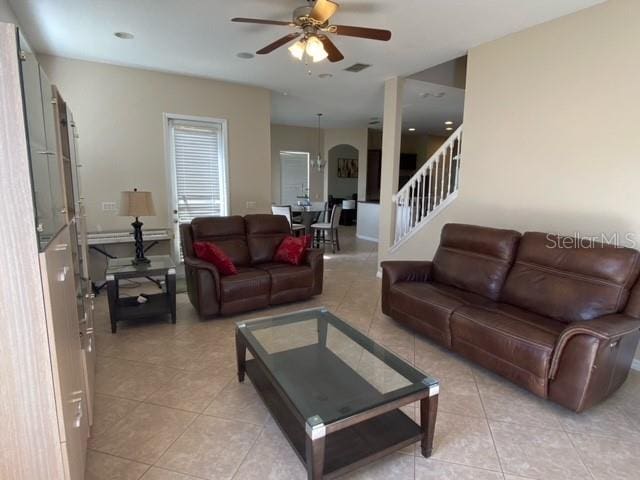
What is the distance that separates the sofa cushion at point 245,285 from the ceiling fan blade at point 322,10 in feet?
7.68

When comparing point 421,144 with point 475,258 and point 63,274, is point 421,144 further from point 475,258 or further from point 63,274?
point 63,274

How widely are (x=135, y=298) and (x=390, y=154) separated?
3670 millimetres

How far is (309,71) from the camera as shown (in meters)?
4.40

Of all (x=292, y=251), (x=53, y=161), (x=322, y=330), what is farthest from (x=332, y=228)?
(x=53, y=161)

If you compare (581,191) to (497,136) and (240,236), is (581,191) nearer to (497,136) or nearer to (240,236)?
(497,136)

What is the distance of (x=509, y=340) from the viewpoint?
229 cm

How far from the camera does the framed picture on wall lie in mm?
10766

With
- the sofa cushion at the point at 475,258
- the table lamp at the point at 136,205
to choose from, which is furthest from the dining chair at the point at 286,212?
the sofa cushion at the point at 475,258

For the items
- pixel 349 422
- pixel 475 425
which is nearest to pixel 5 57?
pixel 349 422

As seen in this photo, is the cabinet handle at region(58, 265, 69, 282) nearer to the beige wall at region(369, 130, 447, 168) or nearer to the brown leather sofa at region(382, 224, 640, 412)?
the brown leather sofa at region(382, 224, 640, 412)

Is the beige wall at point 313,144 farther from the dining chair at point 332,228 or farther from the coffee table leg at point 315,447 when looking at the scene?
the coffee table leg at point 315,447

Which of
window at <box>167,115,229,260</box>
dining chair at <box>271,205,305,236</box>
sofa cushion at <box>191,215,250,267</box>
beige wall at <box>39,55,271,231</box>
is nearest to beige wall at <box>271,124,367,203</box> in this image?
dining chair at <box>271,205,305,236</box>

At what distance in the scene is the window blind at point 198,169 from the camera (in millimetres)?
4883

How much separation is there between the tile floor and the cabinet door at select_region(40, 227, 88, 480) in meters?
0.45
